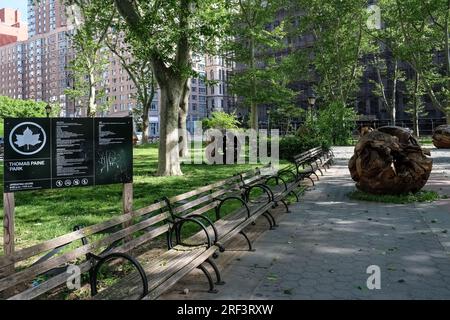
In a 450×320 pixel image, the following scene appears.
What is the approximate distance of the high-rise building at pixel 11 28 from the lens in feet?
538

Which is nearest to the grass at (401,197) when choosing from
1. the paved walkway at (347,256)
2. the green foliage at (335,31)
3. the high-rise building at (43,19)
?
the paved walkway at (347,256)

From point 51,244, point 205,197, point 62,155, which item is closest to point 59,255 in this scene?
point 51,244

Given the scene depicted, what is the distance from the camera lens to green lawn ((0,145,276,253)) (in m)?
7.53

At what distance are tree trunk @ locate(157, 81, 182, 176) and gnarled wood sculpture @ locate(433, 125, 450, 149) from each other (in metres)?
19.3

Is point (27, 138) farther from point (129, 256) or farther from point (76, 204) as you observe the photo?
point (76, 204)

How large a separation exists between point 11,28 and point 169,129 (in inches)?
6870

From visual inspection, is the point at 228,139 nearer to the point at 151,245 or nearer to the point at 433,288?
the point at 151,245

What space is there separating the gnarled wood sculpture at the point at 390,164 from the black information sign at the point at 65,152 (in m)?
6.26

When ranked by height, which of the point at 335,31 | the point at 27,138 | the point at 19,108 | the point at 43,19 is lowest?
the point at 27,138

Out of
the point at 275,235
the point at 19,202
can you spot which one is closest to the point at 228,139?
the point at 19,202

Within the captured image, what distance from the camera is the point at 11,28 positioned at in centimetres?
16588

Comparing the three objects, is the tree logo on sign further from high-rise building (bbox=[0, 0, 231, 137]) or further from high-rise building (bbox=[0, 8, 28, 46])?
high-rise building (bbox=[0, 8, 28, 46])

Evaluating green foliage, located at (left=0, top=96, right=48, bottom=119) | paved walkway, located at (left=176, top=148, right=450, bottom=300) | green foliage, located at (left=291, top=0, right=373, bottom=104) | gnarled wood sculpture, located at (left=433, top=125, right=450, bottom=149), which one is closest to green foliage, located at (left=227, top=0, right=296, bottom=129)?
green foliage, located at (left=291, top=0, right=373, bottom=104)

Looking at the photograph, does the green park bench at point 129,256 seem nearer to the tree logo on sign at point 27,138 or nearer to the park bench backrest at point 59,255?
the park bench backrest at point 59,255
